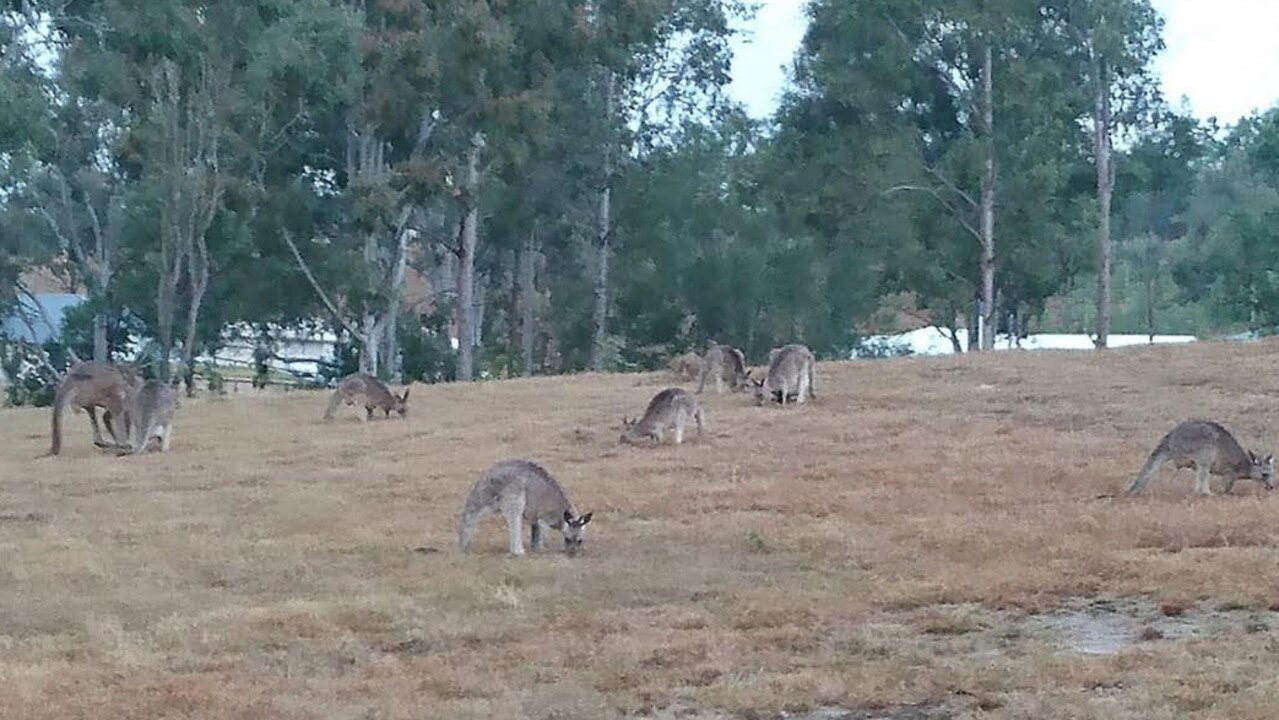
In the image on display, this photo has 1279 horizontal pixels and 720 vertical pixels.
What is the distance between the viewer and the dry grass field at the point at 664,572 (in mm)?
8719

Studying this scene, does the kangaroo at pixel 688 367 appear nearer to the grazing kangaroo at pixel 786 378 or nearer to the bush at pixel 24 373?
the grazing kangaroo at pixel 786 378

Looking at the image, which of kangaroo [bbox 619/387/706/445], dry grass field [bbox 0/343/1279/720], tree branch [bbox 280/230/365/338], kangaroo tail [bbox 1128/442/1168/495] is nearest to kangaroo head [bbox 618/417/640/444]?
kangaroo [bbox 619/387/706/445]

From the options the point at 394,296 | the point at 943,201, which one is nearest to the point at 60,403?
the point at 394,296

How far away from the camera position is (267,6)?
35.6 meters

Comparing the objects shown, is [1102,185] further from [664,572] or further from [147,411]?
[664,572]

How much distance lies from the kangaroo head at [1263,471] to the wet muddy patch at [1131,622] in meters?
4.69

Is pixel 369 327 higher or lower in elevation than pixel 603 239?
lower

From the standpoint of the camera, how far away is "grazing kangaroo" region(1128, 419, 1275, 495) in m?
14.8

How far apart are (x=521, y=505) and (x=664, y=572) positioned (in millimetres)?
1196

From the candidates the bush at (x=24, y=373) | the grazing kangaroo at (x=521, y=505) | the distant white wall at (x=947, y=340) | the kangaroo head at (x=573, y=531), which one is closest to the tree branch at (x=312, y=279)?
the bush at (x=24, y=373)

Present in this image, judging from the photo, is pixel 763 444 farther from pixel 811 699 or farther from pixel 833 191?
pixel 833 191

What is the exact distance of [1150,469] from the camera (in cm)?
1507

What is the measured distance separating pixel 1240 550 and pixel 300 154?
3101 cm

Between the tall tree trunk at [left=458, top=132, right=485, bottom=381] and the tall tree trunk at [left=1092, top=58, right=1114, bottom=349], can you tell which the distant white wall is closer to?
the tall tree trunk at [left=1092, top=58, right=1114, bottom=349]
